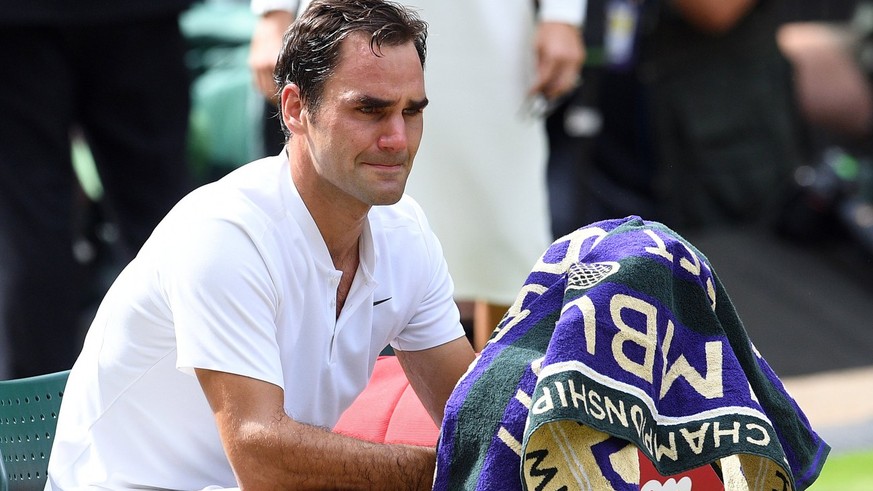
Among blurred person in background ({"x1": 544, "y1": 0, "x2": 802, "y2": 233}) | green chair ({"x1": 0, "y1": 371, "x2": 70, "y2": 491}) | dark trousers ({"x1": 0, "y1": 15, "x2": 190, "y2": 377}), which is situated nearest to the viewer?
green chair ({"x1": 0, "y1": 371, "x2": 70, "y2": 491})

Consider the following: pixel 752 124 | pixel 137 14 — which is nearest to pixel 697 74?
pixel 752 124

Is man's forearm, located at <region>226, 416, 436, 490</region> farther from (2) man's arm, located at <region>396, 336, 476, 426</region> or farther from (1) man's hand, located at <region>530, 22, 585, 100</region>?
(1) man's hand, located at <region>530, 22, 585, 100</region>

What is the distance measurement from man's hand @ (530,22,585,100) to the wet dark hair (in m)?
0.89

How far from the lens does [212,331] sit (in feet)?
7.08

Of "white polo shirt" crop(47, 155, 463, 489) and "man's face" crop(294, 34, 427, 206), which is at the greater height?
"man's face" crop(294, 34, 427, 206)

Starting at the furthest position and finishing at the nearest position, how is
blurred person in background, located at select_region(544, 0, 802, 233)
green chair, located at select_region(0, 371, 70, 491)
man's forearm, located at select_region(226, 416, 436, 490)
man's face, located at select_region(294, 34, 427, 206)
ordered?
blurred person in background, located at select_region(544, 0, 802, 233) < green chair, located at select_region(0, 371, 70, 491) < man's face, located at select_region(294, 34, 427, 206) < man's forearm, located at select_region(226, 416, 436, 490)

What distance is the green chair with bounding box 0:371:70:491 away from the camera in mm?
2504

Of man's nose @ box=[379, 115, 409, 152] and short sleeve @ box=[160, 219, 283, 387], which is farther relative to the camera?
man's nose @ box=[379, 115, 409, 152]

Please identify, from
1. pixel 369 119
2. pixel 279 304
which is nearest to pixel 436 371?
pixel 279 304

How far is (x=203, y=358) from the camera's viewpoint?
215 cm

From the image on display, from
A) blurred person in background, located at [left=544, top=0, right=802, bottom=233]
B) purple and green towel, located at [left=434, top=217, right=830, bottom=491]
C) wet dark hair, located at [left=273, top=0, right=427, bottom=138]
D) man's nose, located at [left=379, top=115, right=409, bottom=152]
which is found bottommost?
blurred person in background, located at [left=544, top=0, right=802, bottom=233]

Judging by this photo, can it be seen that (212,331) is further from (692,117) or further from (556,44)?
(692,117)

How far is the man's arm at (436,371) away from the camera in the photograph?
259cm

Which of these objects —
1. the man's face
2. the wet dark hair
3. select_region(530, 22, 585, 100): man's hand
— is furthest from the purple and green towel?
select_region(530, 22, 585, 100): man's hand
